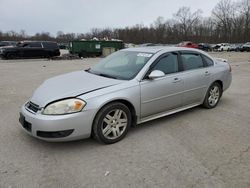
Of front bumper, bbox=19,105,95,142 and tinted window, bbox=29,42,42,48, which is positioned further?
tinted window, bbox=29,42,42,48

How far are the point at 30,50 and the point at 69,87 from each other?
68.0 ft

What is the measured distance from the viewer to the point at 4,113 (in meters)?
5.23

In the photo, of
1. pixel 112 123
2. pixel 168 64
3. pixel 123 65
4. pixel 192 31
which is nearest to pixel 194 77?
pixel 168 64

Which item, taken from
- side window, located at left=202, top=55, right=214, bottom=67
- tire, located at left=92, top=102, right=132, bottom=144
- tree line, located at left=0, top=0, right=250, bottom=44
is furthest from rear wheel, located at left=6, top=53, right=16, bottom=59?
tree line, located at left=0, top=0, right=250, bottom=44

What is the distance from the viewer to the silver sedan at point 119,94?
3393 mm

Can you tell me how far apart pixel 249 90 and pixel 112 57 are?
16.1 feet

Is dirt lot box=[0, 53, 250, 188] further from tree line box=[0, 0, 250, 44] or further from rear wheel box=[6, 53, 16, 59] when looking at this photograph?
tree line box=[0, 0, 250, 44]

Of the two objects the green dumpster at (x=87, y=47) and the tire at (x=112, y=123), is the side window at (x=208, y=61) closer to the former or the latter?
the tire at (x=112, y=123)

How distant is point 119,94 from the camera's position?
146 inches

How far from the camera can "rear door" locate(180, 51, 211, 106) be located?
479 centimetres

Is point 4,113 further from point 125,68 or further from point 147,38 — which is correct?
point 147,38

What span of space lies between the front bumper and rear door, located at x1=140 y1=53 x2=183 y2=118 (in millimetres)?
1050

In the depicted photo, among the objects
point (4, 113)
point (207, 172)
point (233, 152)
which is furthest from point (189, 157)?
point (4, 113)

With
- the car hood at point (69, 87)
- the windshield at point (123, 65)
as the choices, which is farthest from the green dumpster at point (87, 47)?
the car hood at point (69, 87)
